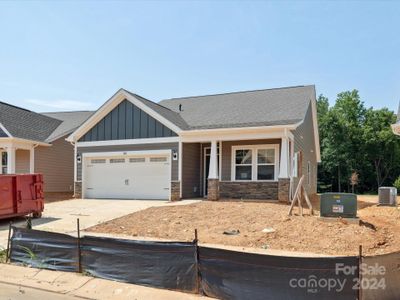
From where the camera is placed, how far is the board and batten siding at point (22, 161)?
22.0 meters

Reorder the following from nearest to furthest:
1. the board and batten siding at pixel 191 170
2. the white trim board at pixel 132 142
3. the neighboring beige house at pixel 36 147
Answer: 1. the white trim board at pixel 132 142
2. the board and batten siding at pixel 191 170
3. the neighboring beige house at pixel 36 147

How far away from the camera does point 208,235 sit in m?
9.98

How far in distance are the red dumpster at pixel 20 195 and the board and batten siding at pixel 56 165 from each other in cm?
895

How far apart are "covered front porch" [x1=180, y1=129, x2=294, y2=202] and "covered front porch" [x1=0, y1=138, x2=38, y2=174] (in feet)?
31.6

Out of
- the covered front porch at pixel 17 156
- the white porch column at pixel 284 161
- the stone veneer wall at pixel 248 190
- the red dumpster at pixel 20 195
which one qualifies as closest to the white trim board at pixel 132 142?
the stone veneer wall at pixel 248 190

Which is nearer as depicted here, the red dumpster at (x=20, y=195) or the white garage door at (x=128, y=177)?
the red dumpster at (x=20, y=195)

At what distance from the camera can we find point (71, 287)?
6.71 meters

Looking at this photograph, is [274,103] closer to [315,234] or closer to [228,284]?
[315,234]

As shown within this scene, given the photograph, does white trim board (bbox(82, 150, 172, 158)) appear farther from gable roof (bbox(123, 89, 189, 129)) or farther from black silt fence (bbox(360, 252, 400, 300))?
black silt fence (bbox(360, 252, 400, 300))

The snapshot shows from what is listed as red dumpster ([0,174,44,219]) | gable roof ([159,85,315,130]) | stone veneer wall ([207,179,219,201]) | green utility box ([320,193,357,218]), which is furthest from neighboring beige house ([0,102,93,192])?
green utility box ([320,193,357,218])

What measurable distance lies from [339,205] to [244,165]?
7328 millimetres

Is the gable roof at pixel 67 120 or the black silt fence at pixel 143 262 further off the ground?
the gable roof at pixel 67 120

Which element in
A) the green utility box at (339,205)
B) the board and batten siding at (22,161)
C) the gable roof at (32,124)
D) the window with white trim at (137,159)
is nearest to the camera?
the green utility box at (339,205)

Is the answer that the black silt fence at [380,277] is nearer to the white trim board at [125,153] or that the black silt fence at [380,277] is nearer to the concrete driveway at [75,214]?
the concrete driveway at [75,214]
